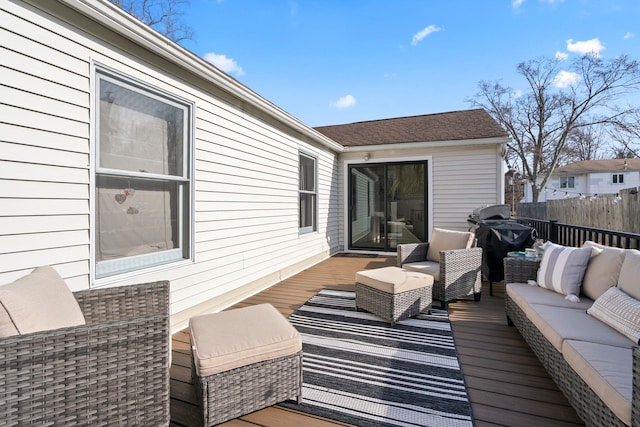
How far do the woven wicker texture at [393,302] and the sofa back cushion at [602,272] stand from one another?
1.36 metres

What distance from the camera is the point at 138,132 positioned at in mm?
2701

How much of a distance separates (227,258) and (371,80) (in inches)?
329

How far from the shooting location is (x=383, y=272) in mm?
3557

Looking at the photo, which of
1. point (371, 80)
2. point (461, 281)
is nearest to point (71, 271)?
point (461, 281)

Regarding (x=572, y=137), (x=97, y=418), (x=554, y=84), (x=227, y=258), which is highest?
(x=554, y=84)

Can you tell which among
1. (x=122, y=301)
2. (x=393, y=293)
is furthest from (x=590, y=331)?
(x=122, y=301)

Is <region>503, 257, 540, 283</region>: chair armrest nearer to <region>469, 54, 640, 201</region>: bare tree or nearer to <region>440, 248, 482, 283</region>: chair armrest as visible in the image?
<region>440, 248, 482, 283</region>: chair armrest

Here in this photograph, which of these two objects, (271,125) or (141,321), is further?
(271,125)

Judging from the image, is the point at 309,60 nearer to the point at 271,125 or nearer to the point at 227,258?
the point at 271,125

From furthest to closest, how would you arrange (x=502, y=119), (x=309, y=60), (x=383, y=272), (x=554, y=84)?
(x=502, y=119)
(x=554, y=84)
(x=309, y=60)
(x=383, y=272)

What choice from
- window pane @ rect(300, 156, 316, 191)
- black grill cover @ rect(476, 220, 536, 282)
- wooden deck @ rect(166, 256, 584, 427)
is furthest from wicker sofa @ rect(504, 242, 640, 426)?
window pane @ rect(300, 156, 316, 191)

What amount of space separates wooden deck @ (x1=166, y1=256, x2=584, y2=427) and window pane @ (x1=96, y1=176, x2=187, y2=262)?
917 millimetres

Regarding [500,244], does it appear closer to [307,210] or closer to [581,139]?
[307,210]

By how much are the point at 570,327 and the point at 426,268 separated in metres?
1.94
